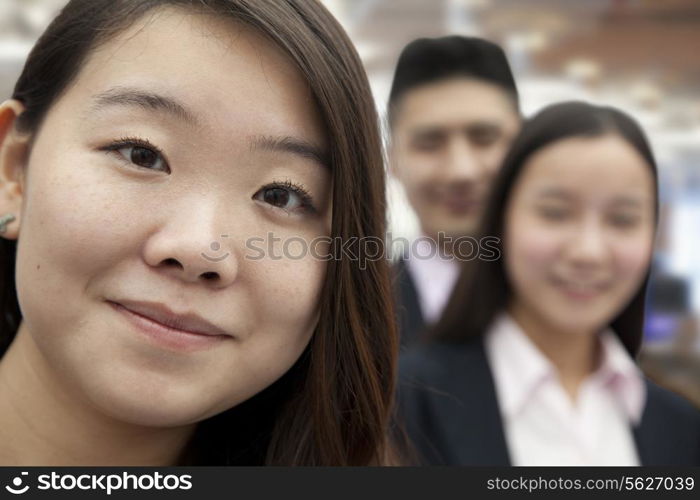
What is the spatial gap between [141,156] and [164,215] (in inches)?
2.8

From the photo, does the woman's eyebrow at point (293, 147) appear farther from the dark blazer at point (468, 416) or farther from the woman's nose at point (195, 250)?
the dark blazer at point (468, 416)

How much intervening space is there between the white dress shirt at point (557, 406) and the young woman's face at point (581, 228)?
86mm

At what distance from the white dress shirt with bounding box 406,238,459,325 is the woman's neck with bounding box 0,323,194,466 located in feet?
2.82

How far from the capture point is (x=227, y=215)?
2.44 ft

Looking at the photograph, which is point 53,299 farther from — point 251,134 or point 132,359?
point 251,134

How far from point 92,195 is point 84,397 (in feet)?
0.79

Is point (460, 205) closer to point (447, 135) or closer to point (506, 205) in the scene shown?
point (447, 135)

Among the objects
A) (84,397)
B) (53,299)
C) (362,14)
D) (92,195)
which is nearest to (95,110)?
(92,195)

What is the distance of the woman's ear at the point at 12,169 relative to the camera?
83 cm

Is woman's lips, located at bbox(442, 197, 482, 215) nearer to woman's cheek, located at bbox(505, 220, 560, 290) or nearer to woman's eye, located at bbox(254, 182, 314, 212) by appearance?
woman's cheek, located at bbox(505, 220, 560, 290)

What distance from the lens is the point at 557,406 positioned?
4.22 ft

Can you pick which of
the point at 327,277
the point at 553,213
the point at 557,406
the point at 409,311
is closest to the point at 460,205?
the point at 409,311

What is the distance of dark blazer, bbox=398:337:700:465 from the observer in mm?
1197

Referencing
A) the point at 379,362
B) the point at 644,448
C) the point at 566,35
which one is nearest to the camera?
the point at 379,362
